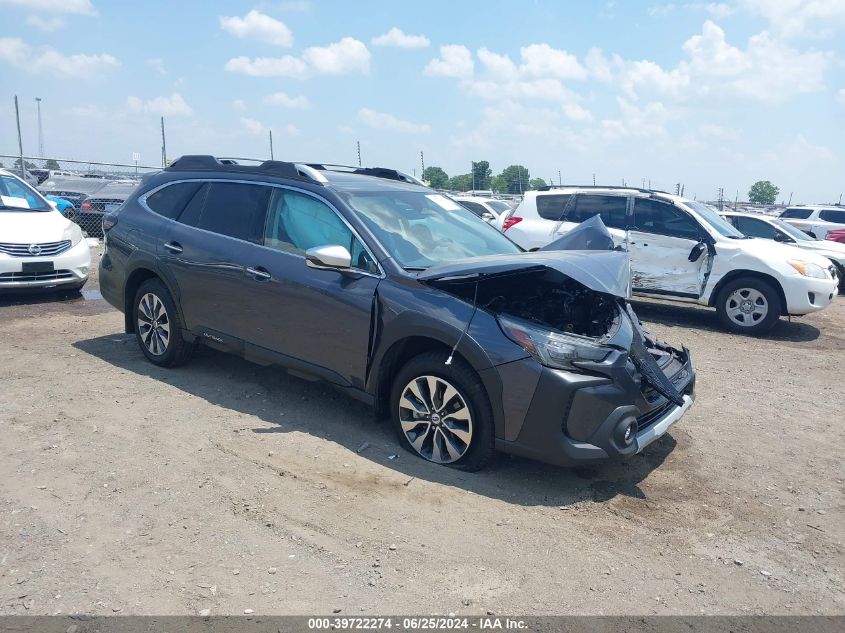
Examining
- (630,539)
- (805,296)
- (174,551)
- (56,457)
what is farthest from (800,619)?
(805,296)

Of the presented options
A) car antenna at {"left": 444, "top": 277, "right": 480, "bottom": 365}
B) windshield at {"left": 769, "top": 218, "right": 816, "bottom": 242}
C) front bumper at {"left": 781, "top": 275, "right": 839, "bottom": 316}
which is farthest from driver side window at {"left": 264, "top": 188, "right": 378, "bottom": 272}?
windshield at {"left": 769, "top": 218, "right": 816, "bottom": 242}

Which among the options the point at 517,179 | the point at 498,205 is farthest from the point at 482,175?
the point at 498,205

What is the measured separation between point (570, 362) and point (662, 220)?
6565mm

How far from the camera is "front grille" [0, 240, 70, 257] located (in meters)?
8.59

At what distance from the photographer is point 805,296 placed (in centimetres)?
913

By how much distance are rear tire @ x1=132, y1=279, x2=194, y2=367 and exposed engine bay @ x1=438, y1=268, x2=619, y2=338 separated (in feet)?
9.39

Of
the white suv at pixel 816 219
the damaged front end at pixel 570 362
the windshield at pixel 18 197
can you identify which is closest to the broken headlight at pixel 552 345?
the damaged front end at pixel 570 362

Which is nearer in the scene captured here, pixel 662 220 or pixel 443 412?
pixel 443 412

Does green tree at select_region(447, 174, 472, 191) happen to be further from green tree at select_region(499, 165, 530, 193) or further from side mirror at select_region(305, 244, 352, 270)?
side mirror at select_region(305, 244, 352, 270)

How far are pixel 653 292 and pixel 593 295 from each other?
5574 millimetres

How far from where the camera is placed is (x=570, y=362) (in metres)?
4.02

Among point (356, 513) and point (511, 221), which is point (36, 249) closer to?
point (511, 221)

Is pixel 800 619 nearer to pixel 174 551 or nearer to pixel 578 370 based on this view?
pixel 578 370

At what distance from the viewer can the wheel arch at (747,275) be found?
30.3 ft
